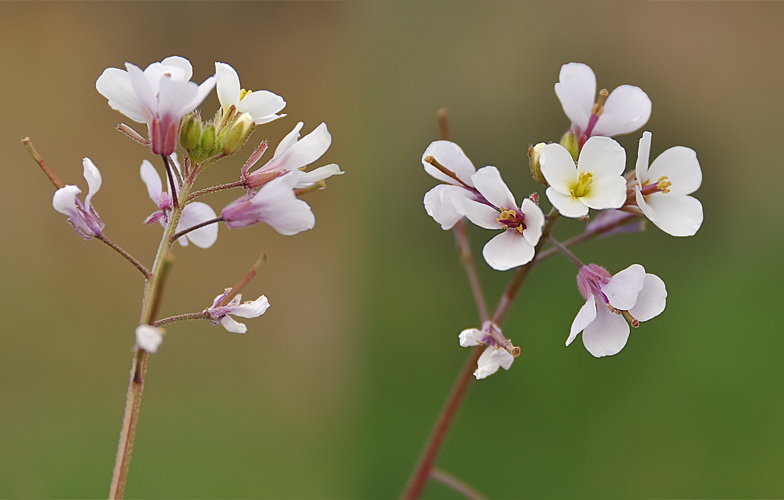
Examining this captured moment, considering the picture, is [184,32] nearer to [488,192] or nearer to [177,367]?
[177,367]

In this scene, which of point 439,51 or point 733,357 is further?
point 439,51

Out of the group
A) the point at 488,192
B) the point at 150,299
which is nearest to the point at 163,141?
the point at 150,299

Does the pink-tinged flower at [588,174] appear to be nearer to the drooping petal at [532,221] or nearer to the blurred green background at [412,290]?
the drooping petal at [532,221]

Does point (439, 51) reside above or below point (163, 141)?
above

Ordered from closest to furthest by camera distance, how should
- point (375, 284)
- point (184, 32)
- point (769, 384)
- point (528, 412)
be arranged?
point (769, 384) < point (528, 412) < point (184, 32) < point (375, 284)

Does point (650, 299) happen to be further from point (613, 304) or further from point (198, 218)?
point (198, 218)

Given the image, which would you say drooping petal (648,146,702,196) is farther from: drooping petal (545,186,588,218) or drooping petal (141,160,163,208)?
drooping petal (141,160,163,208)

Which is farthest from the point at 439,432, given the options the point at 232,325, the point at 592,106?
the point at 592,106
